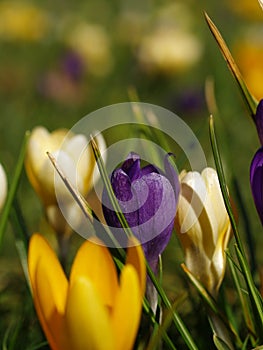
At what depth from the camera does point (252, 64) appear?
1.76 m

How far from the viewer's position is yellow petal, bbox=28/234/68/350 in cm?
46

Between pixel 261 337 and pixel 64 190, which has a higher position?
pixel 64 190

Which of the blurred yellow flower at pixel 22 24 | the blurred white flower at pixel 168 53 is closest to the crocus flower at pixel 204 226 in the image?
the blurred white flower at pixel 168 53

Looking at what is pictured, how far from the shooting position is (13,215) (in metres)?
0.67

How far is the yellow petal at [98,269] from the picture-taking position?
480mm

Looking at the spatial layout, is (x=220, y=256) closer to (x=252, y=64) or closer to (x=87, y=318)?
(x=87, y=318)

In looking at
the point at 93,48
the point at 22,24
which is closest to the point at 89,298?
the point at 93,48

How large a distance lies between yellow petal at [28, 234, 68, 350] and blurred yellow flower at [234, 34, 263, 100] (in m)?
1.20

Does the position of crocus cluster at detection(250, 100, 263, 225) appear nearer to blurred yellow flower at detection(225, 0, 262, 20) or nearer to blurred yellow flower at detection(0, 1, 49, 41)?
blurred yellow flower at detection(0, 1, 49, 41)

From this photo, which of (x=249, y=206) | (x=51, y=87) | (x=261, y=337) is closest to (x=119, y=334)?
(x=261, y=337)

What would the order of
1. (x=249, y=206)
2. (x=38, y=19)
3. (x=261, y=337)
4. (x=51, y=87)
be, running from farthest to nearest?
(x=38, y=19), (x=51, y=87), (x=249, y=206), (x=261, y=337)

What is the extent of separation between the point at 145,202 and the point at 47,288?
8 cm

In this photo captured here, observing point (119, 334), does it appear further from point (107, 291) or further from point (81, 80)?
point (81, 80)

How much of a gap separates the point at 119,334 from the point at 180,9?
234cm
